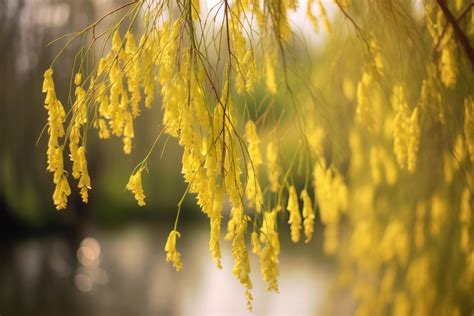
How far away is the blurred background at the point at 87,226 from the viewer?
1.61 metres

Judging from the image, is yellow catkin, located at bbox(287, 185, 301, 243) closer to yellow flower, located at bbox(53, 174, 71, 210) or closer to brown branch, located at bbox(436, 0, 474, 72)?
yellow flower, located at bbox(53, 174, 71, 210)

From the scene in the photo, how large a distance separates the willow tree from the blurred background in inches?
3.3

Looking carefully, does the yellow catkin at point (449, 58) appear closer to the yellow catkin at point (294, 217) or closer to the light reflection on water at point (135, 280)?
the yellow catkin at point (294, 217)

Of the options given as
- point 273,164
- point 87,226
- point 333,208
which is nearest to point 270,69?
point 273,164

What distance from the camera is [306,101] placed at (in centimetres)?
145

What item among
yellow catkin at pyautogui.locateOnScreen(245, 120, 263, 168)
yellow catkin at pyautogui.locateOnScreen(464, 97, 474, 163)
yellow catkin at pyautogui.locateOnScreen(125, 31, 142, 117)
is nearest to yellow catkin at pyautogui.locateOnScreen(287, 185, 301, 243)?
yellow catkin at pyautogui.locateOnScreen(245, 120, 263, 168)

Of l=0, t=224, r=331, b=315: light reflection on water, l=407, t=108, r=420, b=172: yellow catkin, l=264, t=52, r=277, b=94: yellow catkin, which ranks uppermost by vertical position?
l=264, t=52, r=277, b=94: yellow catkin

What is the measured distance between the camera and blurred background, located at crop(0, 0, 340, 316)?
1.61m

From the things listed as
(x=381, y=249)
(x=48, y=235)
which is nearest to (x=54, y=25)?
(x=48, y=235)

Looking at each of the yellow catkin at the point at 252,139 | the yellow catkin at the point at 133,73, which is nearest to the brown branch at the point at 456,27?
the yellow catkin at the point at 252,139

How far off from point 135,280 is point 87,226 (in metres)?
0.21

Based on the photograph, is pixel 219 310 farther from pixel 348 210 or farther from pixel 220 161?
pixel 220 161

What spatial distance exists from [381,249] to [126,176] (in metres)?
0.66

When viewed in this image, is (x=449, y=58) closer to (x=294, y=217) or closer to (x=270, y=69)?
(x=270, y=69)
